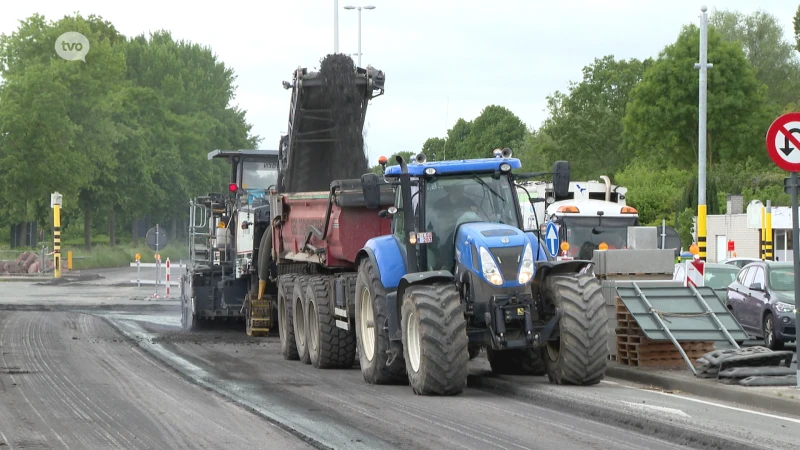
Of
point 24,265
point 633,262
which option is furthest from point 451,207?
point 24,265

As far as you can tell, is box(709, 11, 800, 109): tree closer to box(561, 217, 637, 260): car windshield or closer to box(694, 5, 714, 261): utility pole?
box(694, 5, 714, 261): utility pole

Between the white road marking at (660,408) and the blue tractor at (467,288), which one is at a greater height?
the blue tractor at (467,288)

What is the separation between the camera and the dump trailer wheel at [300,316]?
65.0 feet

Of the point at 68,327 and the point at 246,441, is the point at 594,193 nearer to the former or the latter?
the point at 68,327

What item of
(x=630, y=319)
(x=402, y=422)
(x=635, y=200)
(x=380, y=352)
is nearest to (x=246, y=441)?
(x=402, y=422)

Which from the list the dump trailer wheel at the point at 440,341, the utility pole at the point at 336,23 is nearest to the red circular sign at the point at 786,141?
the dump trailer wheel at the point at 440,341

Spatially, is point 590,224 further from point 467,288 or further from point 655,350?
point 467,288

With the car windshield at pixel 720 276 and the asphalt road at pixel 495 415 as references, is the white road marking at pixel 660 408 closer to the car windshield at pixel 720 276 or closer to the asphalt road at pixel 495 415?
the asphalt road at pixel 495 415

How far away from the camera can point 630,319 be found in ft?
56.6

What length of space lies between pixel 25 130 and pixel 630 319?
50832 mm

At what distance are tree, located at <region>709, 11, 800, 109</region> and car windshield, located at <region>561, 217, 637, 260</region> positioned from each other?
58765 millimetres

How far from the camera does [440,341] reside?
559 inches

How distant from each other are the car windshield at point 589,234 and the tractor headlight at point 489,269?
1799 centimetres

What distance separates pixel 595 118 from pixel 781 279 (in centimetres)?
6476
